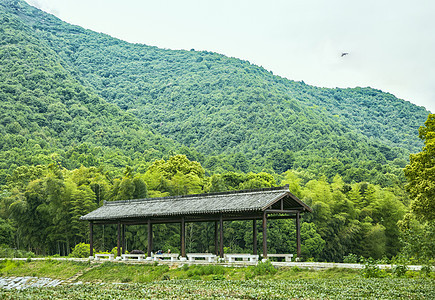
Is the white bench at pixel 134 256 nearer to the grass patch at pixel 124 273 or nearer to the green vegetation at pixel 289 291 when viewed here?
the grass patch at pixel 124 273

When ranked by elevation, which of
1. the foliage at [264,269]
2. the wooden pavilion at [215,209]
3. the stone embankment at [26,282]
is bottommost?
the stone embankment at [26,282]

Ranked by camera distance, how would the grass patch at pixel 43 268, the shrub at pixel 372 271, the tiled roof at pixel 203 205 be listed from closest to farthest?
the shrub at pixel 372 271
the tiled roof at pixel 203 205
the grass patch at pixel 43 268

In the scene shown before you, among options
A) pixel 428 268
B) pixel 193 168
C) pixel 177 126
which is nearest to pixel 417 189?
pixel 428 268

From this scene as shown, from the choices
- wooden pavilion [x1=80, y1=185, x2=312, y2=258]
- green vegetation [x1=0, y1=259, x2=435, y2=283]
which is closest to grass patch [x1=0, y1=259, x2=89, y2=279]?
green vegetation [x1=0, y1=259, x2=435, y2=283]

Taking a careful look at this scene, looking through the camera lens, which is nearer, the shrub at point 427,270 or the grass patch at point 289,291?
the grass patch at point 289,291

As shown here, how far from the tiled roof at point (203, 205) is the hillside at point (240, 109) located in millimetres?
39983

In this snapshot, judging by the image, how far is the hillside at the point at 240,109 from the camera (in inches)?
3282

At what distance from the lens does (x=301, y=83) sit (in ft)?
474

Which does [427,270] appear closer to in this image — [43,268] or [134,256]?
[134,256]

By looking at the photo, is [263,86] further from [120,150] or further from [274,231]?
[274,231]

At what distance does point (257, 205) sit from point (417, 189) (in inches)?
348

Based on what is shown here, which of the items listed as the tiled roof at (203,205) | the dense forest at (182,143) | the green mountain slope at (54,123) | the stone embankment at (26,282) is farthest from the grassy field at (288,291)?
the green mountain slope at (54,123)

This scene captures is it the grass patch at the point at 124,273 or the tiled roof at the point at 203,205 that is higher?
the tiled roof at the point at 203,205

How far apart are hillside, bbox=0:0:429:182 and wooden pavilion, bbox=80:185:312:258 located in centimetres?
3999
